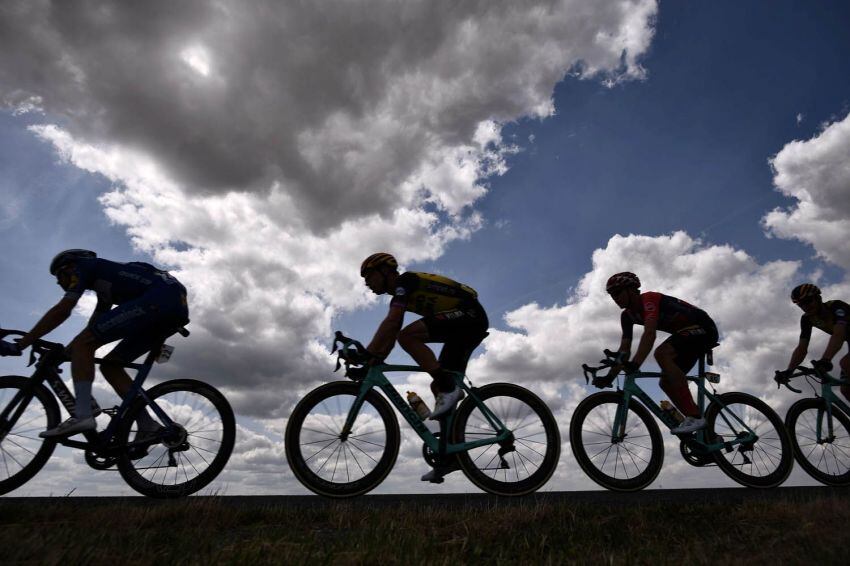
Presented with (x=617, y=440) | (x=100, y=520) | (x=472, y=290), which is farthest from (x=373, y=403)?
(x=617, y=440)

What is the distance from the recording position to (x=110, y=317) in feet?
18.1

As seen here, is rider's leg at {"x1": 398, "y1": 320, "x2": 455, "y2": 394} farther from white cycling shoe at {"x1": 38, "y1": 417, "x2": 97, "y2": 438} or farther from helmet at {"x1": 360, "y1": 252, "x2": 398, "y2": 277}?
white cycling shoe at {"x1": 38, "y1": 417, "x2": 97, "y2": 438}

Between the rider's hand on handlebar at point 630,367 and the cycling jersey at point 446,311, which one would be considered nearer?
the cycling jersey at point 446,311

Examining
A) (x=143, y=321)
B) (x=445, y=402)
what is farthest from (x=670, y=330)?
(x=143, y=321)

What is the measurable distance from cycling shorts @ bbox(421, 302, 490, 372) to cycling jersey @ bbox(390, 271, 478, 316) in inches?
2.7

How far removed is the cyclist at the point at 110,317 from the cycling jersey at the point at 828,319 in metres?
10.2

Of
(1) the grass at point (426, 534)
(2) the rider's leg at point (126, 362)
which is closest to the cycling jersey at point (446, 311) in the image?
(1) the grass at point (426, 534)

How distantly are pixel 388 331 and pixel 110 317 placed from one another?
302cm

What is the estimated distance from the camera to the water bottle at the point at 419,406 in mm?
5734

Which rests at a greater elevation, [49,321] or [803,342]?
[803,342]

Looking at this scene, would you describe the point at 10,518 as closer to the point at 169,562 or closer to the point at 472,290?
the point at 169,562

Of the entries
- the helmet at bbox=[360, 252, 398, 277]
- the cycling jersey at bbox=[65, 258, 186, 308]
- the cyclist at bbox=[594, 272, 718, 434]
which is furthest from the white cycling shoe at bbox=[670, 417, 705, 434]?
the cycling jersey at bbox=[65, 258, 186, 308]

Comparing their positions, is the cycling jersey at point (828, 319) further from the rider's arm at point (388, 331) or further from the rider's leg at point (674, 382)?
the rider's arm at point (388, 331)

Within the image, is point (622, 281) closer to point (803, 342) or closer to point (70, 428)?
point (803, 342)
